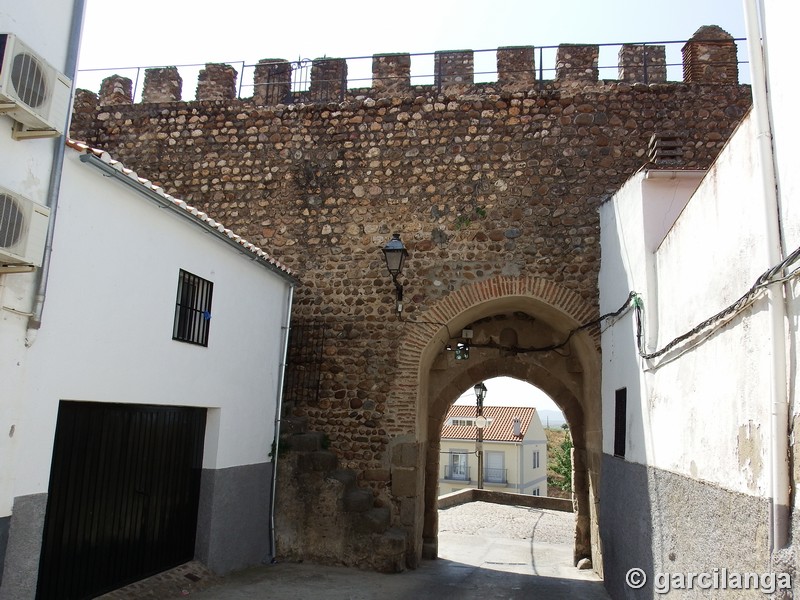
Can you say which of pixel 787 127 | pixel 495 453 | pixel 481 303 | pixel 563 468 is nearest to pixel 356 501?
pixel 481 303

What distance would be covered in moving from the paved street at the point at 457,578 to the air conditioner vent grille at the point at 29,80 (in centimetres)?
454

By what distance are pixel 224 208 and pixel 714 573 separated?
773 centimetres

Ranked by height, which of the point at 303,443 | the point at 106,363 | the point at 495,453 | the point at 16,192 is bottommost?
the point at 495,453

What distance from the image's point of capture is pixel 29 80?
4.13 meters

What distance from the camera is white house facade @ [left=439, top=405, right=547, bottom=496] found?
31.6m

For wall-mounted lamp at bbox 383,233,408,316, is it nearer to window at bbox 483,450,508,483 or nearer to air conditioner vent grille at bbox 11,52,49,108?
air conditioner vent grille at bbox 11,52,49,108

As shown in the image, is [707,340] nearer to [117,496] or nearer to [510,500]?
[117,496]

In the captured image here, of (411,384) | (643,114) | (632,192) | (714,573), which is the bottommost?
(714,573)

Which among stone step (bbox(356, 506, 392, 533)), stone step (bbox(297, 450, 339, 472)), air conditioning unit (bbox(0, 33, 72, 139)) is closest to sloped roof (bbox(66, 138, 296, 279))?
air conditioning unit (bbox(0, 33, 72, 139))

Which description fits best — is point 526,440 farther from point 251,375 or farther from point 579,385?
point 251,375

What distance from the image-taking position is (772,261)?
303 centimetres

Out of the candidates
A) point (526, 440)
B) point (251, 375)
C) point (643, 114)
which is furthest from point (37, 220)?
point (526, 440)

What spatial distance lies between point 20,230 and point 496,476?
100ft

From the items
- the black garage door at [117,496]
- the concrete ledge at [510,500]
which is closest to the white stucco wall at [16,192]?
the black garage door at [117,496]
